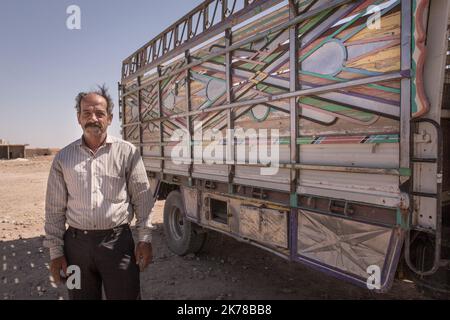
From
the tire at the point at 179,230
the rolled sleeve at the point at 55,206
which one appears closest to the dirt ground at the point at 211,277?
the tire at the point at 179,230

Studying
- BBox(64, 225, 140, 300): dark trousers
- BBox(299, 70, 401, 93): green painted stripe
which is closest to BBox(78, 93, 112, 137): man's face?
BBox(64, 225, 140, 300): dark trousers

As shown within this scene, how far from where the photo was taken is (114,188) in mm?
2330

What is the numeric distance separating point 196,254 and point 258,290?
1464 mm

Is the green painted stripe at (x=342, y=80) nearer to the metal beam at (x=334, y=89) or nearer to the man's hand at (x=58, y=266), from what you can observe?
the metal beam at (x=334, y=89)

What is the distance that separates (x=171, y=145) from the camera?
4973 mm

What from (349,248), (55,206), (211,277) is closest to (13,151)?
(211,277)

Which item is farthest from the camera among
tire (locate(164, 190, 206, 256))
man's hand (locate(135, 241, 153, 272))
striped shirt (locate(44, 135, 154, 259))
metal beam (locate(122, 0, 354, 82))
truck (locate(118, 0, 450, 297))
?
tire (locate(164, 190, 206, 256))

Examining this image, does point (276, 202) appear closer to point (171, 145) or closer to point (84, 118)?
point (84, 118)

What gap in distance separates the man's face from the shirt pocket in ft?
1.09

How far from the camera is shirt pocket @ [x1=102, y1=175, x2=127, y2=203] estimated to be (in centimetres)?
230

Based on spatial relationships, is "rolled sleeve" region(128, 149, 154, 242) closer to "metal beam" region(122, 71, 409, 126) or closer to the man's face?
the man's face

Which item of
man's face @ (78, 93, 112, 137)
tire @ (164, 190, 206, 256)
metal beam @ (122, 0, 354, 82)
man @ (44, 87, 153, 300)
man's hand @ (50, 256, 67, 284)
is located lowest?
tire @ (164, 190, 206, 256)

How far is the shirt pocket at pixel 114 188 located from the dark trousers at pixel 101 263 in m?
0.22

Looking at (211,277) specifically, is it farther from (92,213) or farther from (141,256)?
(92,213)
